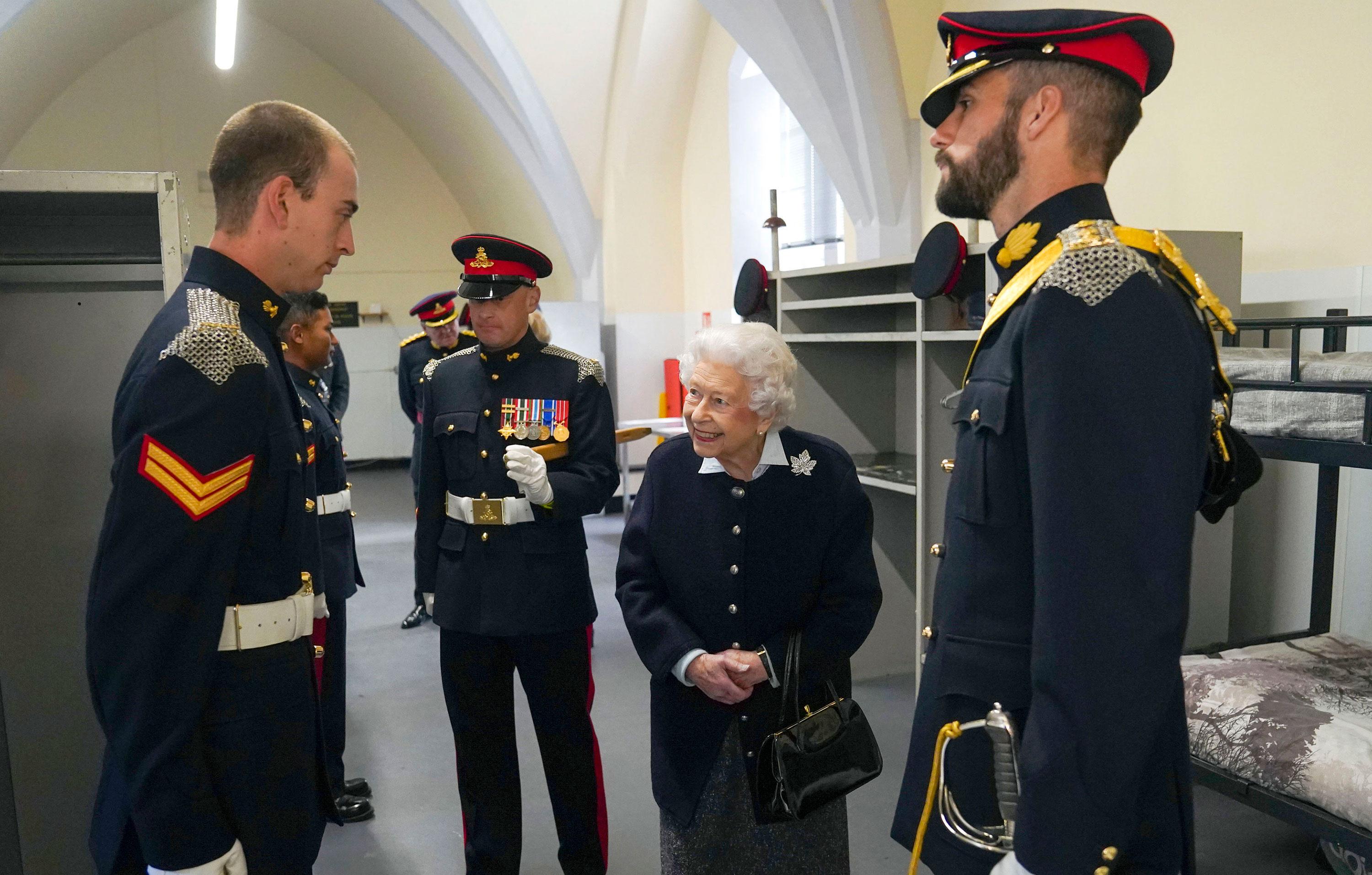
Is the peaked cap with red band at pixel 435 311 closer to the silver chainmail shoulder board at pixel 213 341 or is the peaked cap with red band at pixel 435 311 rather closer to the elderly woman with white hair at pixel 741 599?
the elderly woman with white hair at pixel 741 599

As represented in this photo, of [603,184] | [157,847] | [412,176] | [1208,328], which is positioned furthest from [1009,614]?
[412,176]

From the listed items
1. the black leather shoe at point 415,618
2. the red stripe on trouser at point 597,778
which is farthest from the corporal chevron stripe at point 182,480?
the black leather shoe at point 415,618

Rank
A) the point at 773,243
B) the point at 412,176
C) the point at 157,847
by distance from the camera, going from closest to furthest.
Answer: the point at 157,847 → the point at 773,243 → the point at 412,176

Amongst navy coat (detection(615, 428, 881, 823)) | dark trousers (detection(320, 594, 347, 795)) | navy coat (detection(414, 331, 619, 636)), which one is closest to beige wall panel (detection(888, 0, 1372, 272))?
navy coat (detection(414, 331, 619, 636))

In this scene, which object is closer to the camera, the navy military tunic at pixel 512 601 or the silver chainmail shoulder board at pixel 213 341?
the silver chainmail shoulder board at pixel 213 341

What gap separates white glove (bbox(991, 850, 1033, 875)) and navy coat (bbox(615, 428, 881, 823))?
91 cm

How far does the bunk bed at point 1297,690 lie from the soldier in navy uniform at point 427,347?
409 centimetres

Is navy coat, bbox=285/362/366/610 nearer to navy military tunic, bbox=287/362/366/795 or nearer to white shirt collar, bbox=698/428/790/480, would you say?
navy military tunic, bbox=287/362/366/795

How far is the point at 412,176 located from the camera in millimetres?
13766

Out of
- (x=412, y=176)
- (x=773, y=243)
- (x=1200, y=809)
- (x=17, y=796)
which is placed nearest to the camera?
(x=17, y=796)

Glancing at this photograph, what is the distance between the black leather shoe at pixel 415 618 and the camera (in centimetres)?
573

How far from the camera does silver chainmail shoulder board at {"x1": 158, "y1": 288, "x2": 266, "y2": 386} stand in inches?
58.3

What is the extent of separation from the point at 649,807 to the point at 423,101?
10.4 metres

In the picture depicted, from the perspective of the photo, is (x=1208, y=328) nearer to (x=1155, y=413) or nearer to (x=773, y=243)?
(x=1155, y=413)
